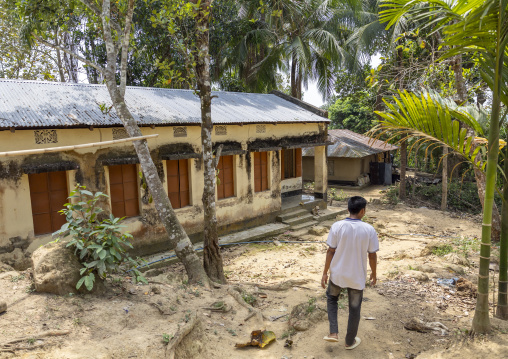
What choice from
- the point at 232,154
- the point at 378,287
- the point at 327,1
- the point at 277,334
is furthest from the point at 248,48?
the point at 277,334

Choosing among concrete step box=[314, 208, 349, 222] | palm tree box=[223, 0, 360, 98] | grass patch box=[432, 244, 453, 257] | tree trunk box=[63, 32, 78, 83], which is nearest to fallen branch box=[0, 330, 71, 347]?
grass patch box=[432, 244, 453, 257]

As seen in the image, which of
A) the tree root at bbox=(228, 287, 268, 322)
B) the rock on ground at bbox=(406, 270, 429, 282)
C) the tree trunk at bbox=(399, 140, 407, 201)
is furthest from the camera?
the tree trunk at bbox=(399, 140, 407, 201)

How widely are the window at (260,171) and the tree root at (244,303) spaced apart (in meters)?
5.61

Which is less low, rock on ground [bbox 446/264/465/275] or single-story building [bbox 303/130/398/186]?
single-story building [bbox 303/130/398/186]

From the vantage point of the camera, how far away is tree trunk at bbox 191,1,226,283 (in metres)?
6.53

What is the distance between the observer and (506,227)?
3.96m

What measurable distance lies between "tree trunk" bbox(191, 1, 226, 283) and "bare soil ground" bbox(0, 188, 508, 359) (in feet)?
2.12

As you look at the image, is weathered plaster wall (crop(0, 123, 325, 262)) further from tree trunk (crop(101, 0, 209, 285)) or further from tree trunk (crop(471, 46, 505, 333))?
tree trunk (crop(471, 46, 505, 333))

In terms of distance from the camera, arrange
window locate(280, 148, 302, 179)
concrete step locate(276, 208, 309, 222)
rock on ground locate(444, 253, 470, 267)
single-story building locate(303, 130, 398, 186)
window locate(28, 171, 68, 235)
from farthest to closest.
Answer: single-story building locate(303, 130, 398, 186) < window locate(280, 148, 302, 179) < concrete step locate(276, 208, 309, 222) < rock on ground locate(444, 253, 470, 267) < window locate(28, 171, 68, 235)

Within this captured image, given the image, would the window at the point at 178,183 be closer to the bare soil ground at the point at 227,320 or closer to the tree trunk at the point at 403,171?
the bare soil ground at the point at 227,320

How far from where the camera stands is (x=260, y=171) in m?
11.7

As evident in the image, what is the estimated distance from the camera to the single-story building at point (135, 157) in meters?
6.99

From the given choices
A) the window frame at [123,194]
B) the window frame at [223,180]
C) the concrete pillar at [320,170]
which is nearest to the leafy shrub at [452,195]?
the concrete pillar at [320,170]

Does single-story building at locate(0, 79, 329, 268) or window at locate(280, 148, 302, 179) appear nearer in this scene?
single-story building at locate(0, 79, 329, 268)
